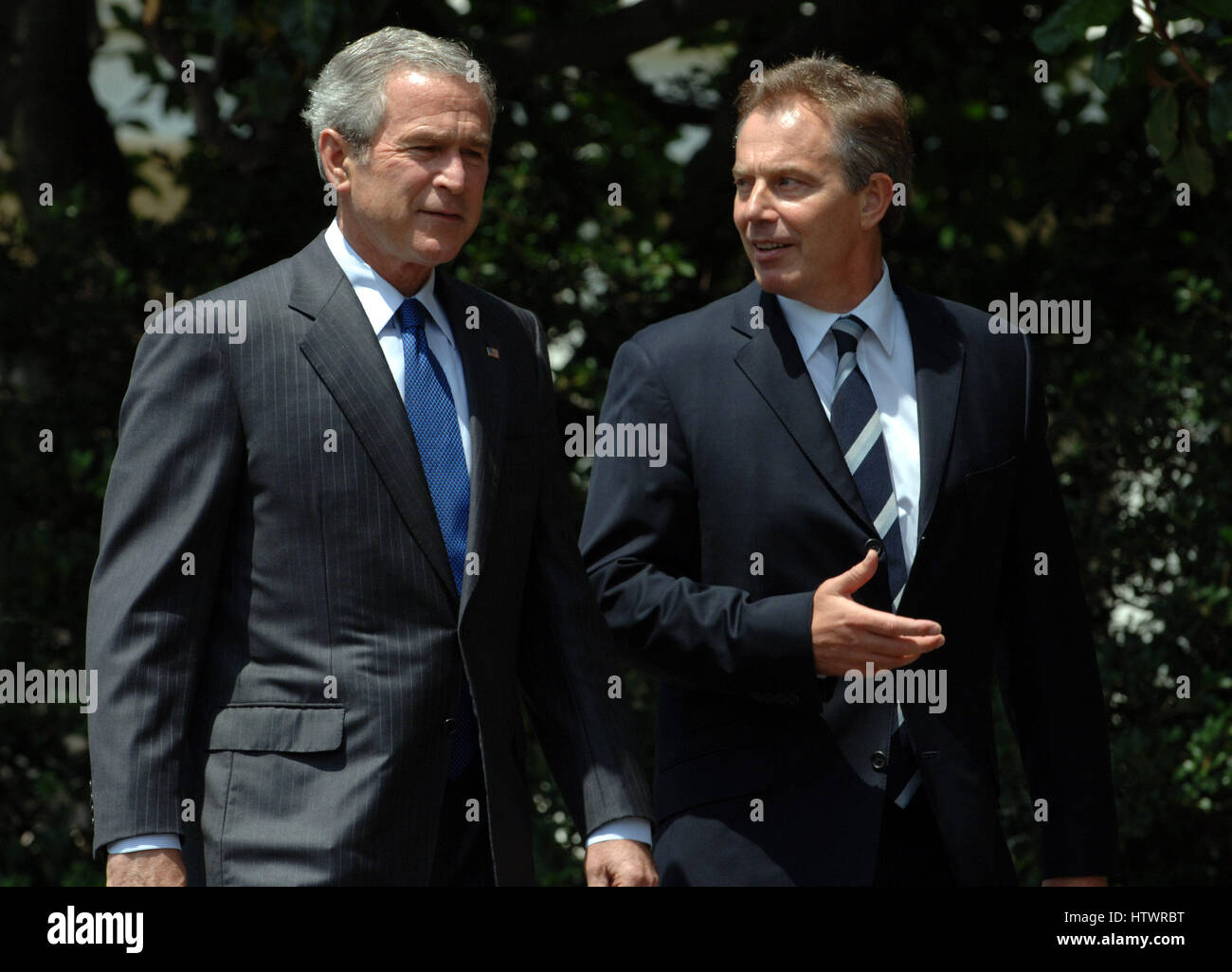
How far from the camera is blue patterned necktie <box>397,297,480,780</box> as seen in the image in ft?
11.0

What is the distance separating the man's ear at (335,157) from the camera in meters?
3.48

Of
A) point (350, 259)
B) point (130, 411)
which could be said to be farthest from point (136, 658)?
point (350, 259)

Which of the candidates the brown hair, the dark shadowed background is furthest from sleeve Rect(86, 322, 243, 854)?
the dark shadowed background

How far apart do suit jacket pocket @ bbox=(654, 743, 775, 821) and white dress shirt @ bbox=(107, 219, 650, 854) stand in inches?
6.5

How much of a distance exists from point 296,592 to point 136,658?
0.30 metres

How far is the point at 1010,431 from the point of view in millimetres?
3812

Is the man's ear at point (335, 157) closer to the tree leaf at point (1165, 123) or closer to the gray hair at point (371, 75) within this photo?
the gray hair at point (371, 75)

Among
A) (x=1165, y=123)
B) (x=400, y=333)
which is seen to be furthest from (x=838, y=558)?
(x=1165, y=123)

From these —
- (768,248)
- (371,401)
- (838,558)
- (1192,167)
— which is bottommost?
(838,558)

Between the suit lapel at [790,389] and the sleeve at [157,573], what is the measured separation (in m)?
1.09

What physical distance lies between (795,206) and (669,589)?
85 cm

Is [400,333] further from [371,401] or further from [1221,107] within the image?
[1221,107]

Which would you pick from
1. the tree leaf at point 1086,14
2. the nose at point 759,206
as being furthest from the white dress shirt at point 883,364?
the tree leaf at point 1086,14

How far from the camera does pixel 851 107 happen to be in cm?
383
